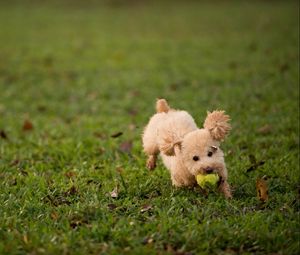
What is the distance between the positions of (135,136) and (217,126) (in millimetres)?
2421

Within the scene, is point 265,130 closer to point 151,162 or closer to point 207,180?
point 151,162

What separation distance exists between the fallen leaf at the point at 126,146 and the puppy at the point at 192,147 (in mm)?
1270

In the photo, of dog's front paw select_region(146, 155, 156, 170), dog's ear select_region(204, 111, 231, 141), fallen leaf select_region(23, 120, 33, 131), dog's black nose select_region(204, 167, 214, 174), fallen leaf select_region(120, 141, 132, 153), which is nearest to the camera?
dog's black nose select_region(204, 167, 214, 174)

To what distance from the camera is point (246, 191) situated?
4566 mm

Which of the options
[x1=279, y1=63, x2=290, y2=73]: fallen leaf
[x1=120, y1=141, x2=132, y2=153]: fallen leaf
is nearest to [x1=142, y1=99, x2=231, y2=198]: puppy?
[x1=120, y1=141, x2=132, y2=153]: fallen leaf

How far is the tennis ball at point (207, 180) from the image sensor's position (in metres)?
4.13

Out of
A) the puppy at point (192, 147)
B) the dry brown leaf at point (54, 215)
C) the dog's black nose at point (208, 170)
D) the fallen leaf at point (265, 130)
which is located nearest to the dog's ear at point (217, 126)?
the puppy at point (192, 147)

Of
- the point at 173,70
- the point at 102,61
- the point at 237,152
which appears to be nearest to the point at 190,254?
the point at 237,152

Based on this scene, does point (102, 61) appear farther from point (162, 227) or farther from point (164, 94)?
point (162, 227)

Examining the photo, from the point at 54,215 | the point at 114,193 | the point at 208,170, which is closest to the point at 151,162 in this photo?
the point at 114,193

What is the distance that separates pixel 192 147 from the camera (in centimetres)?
422

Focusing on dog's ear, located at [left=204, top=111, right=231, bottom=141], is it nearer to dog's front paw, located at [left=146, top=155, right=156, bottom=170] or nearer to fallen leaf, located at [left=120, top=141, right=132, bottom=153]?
dog's front paw, located at [left=146, top=155, right=156, bottom=170]

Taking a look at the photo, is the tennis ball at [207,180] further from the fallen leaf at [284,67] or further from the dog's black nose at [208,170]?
the fallen leaf at [284,67]

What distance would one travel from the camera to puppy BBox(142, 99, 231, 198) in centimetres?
418
